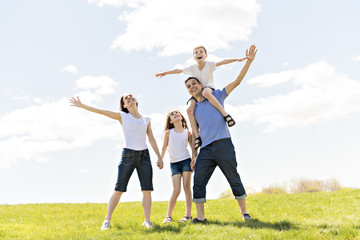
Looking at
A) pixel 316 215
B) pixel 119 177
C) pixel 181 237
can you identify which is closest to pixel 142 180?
pixel 119 177

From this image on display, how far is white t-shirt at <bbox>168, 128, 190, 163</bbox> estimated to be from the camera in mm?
7762

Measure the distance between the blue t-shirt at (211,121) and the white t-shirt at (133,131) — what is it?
116 cm

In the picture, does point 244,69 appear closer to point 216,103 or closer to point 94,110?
point 216,103

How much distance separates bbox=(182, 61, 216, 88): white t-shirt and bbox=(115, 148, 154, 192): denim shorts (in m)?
1.85

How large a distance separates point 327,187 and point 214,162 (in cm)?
1319

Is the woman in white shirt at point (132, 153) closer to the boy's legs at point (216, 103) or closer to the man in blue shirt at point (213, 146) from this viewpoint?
the man in blue shirt at point (213, 146)

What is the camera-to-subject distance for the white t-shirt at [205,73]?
24.7ft

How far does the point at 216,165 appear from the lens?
23.8 feet

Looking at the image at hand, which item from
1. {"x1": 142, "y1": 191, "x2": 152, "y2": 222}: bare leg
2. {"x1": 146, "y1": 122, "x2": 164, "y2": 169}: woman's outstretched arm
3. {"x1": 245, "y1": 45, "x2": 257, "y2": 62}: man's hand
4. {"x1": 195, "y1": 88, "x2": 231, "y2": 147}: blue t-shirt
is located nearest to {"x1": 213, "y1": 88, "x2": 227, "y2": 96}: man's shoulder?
{"x1": 195, "y1": 88, "x2": 231, "y2": 147}: blue t-shirt

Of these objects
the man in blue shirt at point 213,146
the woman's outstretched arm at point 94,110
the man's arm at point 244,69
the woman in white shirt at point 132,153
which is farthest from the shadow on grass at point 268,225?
the woman's outstretched arm at point 94,110

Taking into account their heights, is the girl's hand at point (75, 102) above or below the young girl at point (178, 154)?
above

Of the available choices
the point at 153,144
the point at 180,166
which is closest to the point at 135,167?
the point at 153,144

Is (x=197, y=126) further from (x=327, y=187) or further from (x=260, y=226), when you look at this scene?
(x=327, y=187)

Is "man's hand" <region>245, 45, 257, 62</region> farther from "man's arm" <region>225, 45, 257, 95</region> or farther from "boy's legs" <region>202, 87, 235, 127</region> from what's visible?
"boy's legs" <region>202, 87, 235, 127</region>
